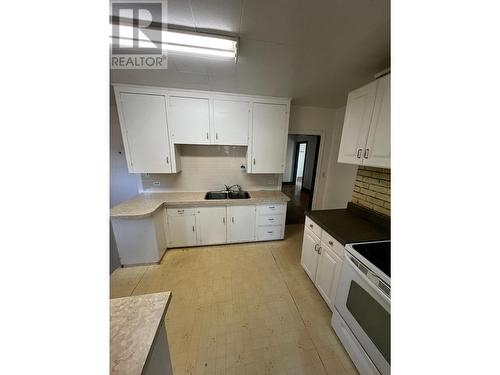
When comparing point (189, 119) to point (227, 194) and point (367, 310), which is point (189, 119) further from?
point (367, 310)

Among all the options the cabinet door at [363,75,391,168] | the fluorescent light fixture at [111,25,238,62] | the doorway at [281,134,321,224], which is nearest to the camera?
the fluorescent light fixture at [111,25,238,62]

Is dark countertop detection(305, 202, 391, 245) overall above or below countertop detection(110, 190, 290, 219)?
above

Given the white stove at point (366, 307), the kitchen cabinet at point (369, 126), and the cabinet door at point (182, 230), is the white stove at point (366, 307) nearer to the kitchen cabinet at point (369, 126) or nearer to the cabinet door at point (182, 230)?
the kitchen cabinet at point (369, 126)

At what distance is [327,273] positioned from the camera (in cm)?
167

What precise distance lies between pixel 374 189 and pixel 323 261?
3.30ft

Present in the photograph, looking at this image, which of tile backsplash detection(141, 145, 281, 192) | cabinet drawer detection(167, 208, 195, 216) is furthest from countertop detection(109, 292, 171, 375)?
tile backsplash detection(141, 145, 281, 192)

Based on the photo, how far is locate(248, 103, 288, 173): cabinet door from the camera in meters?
2.53

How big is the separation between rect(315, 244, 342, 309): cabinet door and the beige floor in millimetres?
157

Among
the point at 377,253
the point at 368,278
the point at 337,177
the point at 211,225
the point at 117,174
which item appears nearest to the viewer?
the point at 368,278

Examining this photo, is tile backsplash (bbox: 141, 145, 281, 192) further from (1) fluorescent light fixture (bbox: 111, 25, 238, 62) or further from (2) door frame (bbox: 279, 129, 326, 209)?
(1) fluorescent light fixture (bbox: 111, 25, 238, 62)

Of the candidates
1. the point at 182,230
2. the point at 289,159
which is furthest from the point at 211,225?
the point at 289,159

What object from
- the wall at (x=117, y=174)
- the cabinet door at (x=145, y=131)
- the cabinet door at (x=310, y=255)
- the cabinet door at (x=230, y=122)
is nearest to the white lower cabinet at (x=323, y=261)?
the cabinet door at (x=310, y=255)
